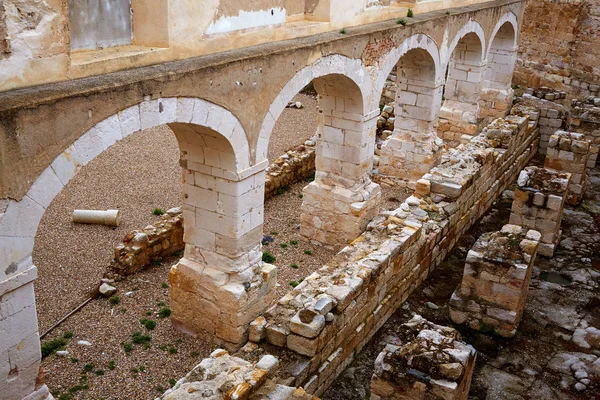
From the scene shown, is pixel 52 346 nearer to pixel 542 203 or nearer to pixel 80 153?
pixel 80 153

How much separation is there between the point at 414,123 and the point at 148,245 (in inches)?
234

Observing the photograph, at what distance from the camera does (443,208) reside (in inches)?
386

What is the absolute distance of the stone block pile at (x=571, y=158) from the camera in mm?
11734

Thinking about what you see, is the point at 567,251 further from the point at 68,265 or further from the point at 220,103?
the point at 68,265

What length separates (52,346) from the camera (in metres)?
7.14

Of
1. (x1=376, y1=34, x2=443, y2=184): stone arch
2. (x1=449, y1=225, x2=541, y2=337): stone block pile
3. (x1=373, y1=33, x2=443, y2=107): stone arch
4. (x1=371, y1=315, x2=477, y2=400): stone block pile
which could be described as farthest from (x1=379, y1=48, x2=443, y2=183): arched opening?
(x1=371, y1=315, x2=477, y2=400): stone block pile

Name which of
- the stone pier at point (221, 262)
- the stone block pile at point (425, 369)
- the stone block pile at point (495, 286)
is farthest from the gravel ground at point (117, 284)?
the stone block pile at point (425, 369)

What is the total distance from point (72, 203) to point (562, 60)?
15967 millimetres

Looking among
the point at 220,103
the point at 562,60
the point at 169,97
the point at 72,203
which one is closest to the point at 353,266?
the point at 220,103

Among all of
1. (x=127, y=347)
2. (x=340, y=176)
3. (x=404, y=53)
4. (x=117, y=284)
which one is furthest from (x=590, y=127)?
(x=127, y=347)

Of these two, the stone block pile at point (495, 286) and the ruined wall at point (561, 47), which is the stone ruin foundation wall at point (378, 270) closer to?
the stone block pile at point (495, 286)

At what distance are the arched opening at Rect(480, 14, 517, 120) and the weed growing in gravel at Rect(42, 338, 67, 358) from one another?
12.6 meters

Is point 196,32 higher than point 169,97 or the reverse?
higher

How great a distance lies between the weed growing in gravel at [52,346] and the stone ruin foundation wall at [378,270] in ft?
7.82
